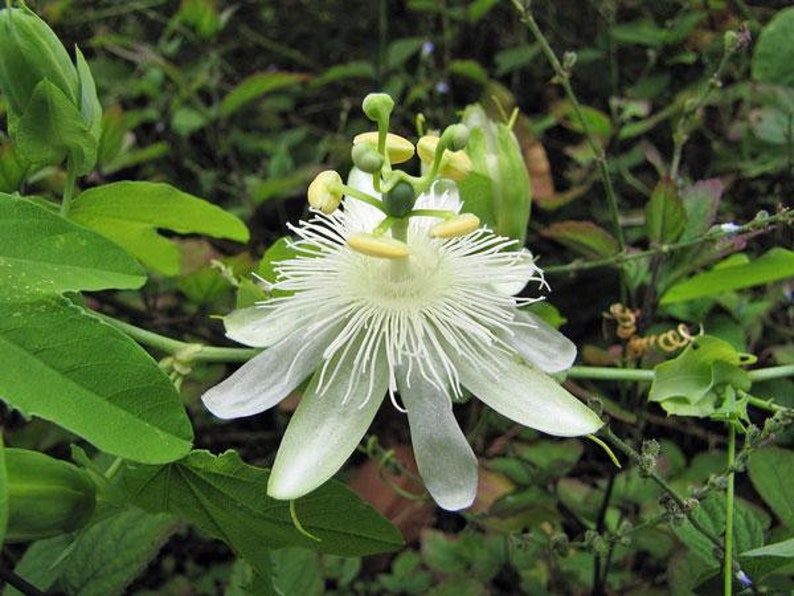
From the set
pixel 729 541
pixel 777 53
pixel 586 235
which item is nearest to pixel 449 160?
pixel 586 235

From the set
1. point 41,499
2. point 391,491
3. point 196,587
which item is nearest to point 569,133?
point 391,491

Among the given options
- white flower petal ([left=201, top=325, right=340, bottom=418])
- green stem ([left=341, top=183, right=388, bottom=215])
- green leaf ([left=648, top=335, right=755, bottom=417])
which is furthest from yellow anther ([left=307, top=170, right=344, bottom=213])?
green leaf ([left=648, top=335, right=755, bottom=417])

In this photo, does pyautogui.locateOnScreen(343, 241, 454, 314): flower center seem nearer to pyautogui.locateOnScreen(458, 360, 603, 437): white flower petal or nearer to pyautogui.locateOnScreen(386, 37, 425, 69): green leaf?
pyautogui.locateOnScreen(458, 360, 603, 437): white flower petal

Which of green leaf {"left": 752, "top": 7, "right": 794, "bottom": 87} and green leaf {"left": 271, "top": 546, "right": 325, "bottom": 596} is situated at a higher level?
green leaf {"left": 752, "top": 7, "right": 794, "bottom": 87}

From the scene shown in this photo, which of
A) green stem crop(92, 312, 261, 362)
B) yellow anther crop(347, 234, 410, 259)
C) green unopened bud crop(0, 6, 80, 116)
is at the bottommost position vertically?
green stem crop(92, 312, 261, 362)

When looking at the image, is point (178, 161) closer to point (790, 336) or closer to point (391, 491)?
point (391, 491)

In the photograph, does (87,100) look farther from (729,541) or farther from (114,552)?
(729,541)
